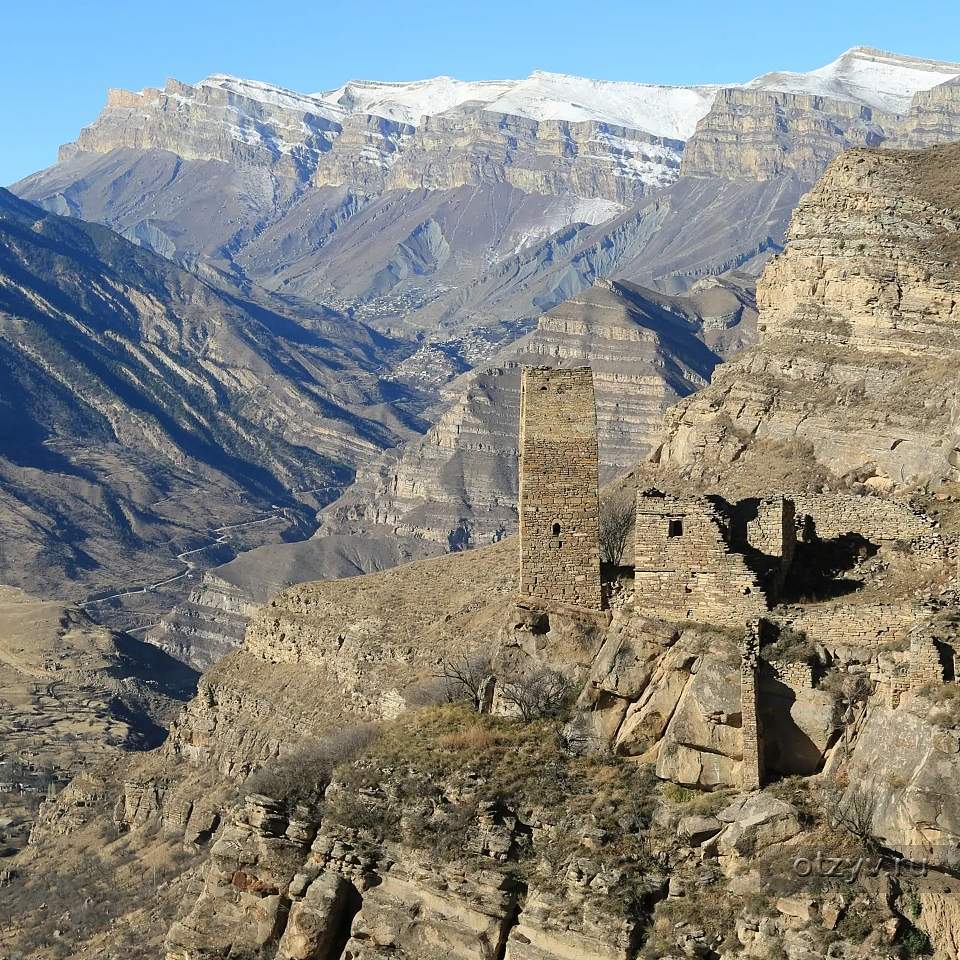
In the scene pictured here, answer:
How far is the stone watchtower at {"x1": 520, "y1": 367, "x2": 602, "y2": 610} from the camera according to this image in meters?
43.3

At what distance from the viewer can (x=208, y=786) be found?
75.8m

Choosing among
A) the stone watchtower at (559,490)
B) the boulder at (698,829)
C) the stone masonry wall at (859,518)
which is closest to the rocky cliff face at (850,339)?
the stone masonry wall at (859,518)

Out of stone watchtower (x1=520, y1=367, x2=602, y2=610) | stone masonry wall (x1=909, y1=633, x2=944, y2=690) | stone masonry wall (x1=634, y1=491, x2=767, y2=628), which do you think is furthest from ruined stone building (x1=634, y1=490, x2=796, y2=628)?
stone masonry wall (x1=909, y1=633, x2=944, y2=690)

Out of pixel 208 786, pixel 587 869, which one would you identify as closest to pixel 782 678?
pixel 587 869

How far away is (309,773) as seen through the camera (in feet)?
138

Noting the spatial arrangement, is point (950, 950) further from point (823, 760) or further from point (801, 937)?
point (823, 760)

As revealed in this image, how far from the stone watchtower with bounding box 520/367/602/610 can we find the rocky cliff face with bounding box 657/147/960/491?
25.4 m

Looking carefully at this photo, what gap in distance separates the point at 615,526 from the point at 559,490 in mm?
20079

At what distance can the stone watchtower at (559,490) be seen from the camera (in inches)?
1704

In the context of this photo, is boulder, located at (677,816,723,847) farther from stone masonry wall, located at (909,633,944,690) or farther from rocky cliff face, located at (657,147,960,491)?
rocky cliff face, located at (657,147,960,491)

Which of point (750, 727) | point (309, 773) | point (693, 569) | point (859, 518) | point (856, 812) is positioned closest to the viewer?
point (856, 812)

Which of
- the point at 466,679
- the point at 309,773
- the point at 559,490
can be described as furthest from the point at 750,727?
the point at 466,679

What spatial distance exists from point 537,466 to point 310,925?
12155 mm

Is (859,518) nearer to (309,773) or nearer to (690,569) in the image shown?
(690,569)
